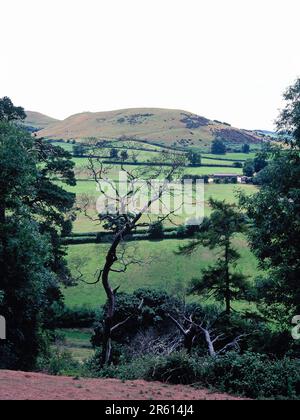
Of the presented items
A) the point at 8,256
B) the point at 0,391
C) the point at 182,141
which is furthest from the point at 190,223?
the point at 182,141

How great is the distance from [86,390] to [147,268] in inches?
1569

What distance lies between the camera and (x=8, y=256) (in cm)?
1838

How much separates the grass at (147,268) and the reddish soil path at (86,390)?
30.9m

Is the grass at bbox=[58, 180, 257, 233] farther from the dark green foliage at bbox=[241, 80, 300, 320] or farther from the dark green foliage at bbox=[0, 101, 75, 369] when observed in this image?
the dark green foliage at bbox=[241, 80, 300, 320]

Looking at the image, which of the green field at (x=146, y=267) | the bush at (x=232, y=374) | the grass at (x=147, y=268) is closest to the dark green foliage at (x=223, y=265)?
the green field at (x=146, y=267)

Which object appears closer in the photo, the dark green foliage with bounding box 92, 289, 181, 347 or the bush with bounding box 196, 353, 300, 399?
the bush with bounding box 196, 353, 300, 399

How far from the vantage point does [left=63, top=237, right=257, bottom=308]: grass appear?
150ft

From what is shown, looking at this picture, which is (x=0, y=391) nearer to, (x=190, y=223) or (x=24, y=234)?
(x=24, y=234)

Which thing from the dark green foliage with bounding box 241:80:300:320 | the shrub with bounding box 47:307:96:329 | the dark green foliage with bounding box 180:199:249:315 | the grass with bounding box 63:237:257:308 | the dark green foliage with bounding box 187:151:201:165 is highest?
the dark green foliage with bounding box 187:151:201:165

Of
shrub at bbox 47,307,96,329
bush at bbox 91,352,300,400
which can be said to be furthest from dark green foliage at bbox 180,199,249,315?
shrub at bbox 47,307,96,329

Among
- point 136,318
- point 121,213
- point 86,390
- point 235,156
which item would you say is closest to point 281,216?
point 121,213

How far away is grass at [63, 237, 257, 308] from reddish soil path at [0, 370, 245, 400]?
30898mm

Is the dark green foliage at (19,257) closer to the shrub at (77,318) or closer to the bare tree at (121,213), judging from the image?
the bare tree at (121,213)

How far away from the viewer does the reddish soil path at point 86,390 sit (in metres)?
10.3
